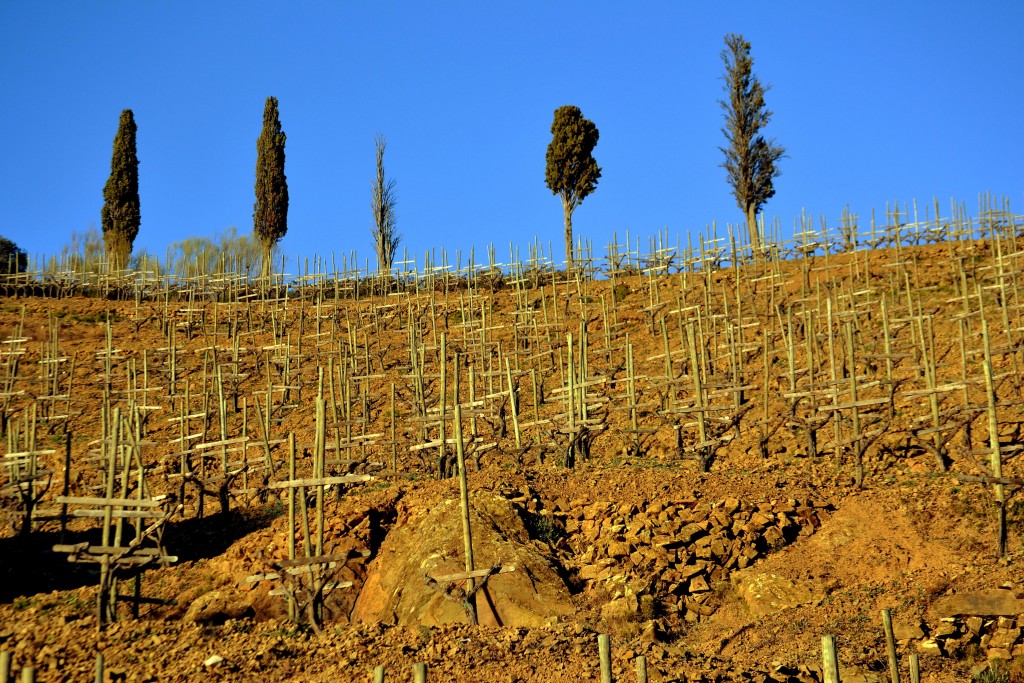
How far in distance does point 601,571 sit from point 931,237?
22706 millimetres

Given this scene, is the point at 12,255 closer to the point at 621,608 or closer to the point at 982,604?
the point at 621,608

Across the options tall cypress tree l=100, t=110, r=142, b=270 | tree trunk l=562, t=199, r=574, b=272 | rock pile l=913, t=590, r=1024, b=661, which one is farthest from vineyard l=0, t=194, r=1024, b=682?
tall cypress tree l=100, t=110, r=142, b=270

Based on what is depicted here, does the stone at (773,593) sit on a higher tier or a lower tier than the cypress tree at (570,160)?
lower

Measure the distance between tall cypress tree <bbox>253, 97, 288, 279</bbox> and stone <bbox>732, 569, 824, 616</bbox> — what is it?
3670 centimetres

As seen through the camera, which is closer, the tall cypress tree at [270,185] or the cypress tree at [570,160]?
the cypress tree at [570,160]

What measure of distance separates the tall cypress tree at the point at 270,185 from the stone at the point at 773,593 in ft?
120

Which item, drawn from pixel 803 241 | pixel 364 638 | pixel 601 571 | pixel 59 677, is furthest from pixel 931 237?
pixel 59 677

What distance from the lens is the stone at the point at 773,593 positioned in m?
13.1

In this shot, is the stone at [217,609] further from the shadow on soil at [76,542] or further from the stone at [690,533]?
the stone at [690,533]

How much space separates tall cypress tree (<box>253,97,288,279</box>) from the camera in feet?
154

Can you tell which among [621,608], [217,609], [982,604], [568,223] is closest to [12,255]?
[568,223]

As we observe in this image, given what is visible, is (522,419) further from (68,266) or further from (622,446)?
(68,266)

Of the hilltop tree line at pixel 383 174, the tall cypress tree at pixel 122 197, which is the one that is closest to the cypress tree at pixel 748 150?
the hilltop tree line at pixel 383 174

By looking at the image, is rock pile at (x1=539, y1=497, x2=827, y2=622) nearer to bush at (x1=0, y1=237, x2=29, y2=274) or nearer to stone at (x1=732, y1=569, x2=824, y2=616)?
stone at (x1=732, y1=569, x2=824, y2=616)
